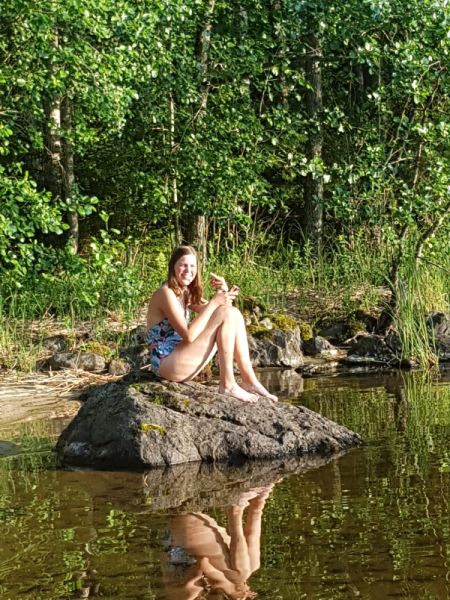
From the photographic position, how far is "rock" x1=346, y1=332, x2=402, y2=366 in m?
11.6

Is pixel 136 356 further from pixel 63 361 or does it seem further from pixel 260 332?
pixel 260 332

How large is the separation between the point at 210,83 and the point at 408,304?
590cm

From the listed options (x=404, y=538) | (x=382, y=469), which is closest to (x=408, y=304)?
(x=382, y=469)

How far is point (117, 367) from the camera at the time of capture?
10.8 m

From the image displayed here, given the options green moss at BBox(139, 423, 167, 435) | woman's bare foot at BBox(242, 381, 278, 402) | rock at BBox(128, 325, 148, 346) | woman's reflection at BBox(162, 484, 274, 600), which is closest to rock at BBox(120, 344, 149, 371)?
rock at BBox(128, 325, 148, 346)

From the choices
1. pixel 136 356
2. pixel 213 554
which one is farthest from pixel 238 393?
pixel 136 356

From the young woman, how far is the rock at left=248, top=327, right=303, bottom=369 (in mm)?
4881

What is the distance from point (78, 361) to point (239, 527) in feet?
22.1

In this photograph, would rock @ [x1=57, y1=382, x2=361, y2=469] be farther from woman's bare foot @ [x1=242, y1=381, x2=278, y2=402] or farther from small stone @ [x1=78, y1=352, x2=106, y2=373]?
small stone @ [x1=78, y1=352, x2=106, y2=373]

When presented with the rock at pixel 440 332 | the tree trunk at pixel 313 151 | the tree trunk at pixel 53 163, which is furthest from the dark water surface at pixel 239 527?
the tree trunk at pixel 313 151

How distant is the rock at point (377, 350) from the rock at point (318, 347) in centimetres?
40

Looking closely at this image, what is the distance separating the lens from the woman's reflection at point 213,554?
3.63 metres

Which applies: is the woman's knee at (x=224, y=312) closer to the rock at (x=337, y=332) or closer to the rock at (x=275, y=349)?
the rock at (x=275, y=349)

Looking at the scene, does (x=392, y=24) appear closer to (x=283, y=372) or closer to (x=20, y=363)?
(x=283, y=372)
